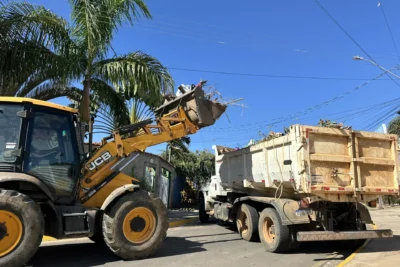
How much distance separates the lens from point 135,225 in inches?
308

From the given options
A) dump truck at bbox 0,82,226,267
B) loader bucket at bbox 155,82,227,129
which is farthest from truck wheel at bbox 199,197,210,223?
dump truck at bbox 0,82,226,267

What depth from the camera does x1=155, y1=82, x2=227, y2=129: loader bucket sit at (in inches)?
364

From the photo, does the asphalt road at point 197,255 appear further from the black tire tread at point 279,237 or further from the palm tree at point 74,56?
the palm tree at point 74,56

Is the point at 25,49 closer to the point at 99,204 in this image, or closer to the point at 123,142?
the point at 123,142

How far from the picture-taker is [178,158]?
1020 inches

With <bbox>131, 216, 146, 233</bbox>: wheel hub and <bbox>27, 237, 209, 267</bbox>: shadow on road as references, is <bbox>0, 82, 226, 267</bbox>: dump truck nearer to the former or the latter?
<bbox>131, 216, 146, 233</bbox>: wheel hub

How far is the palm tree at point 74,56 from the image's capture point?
11078mm

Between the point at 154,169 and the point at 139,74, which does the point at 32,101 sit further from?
the point at 154,169

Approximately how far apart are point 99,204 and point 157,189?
11909 millimetres

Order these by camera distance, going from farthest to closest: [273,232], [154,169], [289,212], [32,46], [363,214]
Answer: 1. [154,169]
2. [32,46]
3. [273,232]
4. [363,214]
5. [289,212]

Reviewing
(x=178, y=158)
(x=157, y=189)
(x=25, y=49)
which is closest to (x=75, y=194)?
(x=25, y=49)

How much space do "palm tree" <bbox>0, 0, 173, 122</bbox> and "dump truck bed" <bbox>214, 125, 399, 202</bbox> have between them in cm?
534

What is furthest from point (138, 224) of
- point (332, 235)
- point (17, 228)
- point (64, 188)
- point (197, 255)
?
point (332, 235)

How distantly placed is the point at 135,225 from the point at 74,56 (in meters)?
6.37
